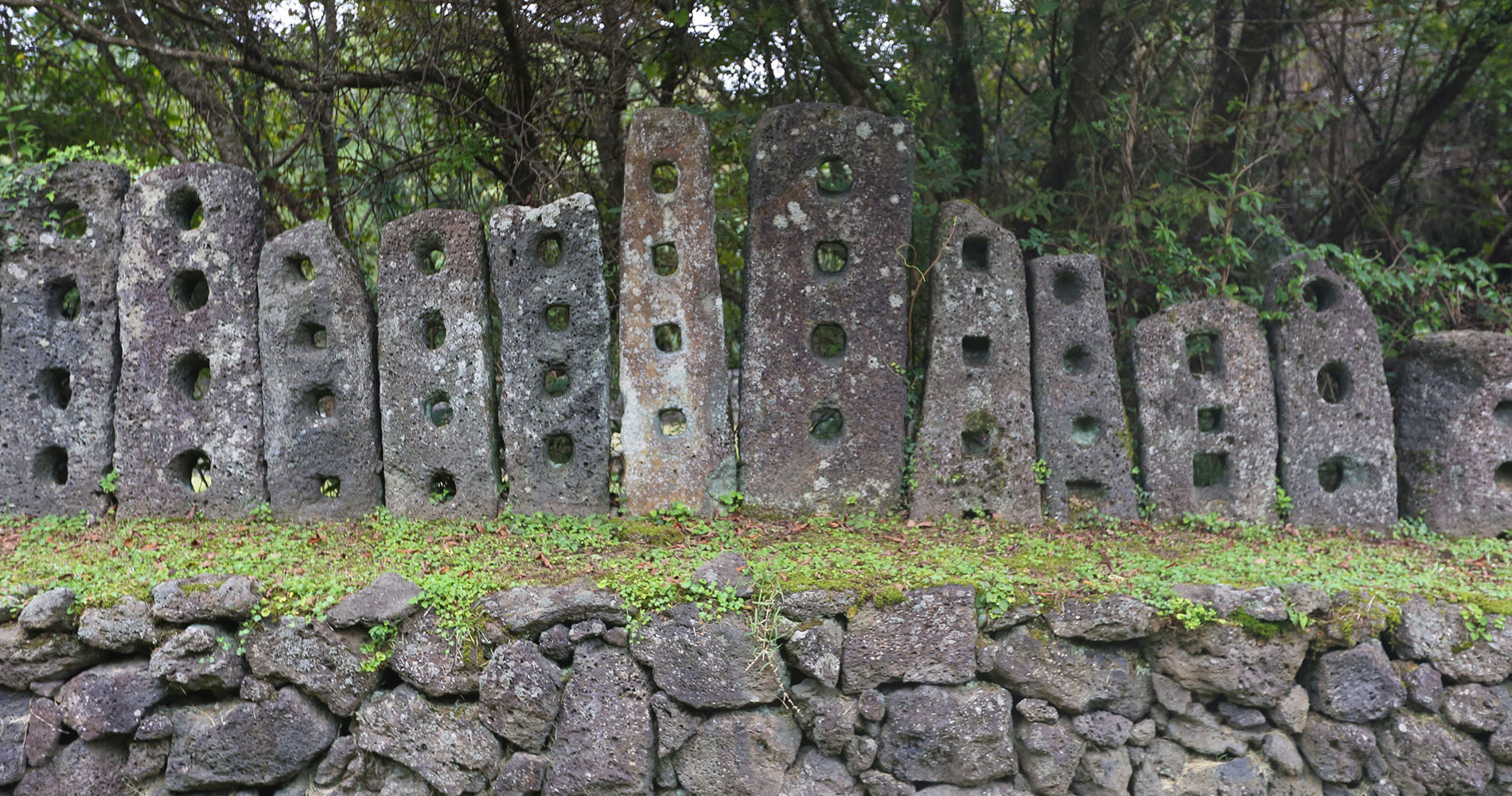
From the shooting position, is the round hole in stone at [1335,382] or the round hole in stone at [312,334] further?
the round hole in stone at [1335,382]

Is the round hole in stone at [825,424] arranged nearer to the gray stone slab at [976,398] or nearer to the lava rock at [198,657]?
the gray stone slab at [976,398]

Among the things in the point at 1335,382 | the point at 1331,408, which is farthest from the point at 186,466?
the point at 1335,382

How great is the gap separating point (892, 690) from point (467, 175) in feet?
15.3

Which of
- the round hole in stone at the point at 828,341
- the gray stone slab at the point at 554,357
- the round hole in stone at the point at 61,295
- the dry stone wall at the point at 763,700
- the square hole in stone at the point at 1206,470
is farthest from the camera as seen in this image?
the square hole in stone at the point at 1206,470

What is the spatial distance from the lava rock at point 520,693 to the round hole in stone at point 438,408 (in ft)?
5.84

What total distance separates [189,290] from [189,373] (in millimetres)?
532

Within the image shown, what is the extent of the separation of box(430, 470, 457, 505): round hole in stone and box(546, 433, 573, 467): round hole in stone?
1.85 feet

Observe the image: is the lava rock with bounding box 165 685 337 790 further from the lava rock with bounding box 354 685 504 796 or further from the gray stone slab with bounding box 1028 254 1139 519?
the gray stone slab with bounding box 1028 254 1139 519

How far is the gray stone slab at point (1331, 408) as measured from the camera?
6027 mm

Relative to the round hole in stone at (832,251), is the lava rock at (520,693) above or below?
below

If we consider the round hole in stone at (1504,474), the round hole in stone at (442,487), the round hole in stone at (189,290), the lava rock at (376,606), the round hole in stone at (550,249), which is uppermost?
the round hole in stone at (550,249)

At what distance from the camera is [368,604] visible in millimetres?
4617

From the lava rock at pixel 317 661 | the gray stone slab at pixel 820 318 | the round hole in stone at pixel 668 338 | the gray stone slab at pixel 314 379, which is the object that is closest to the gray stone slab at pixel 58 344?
the gray stone slab at pixel 314 379

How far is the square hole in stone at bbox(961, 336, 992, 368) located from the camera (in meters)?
5.97
